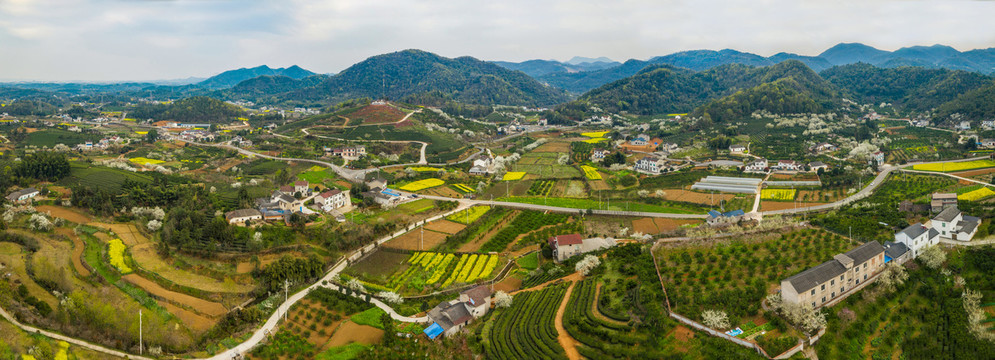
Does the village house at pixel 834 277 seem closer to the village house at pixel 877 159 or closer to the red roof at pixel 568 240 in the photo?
the red roof at pixel 568 240

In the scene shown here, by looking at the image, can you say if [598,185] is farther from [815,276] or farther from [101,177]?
[101,177]

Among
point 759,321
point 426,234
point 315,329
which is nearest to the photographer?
point 759,321

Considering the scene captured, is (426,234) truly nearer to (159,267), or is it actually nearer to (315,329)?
(315,329)

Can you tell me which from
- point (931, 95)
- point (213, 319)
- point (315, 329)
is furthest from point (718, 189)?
point (931, 95)

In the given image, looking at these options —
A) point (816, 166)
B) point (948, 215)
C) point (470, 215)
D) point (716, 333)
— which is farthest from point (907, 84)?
point (716, 333)

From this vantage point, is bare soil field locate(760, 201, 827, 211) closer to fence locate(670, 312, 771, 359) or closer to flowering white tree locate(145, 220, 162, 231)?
fence locate(670, 312, 771, 359)
